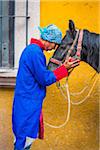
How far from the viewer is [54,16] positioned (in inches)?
147

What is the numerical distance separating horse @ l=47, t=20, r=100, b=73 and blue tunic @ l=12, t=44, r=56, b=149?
0.14m

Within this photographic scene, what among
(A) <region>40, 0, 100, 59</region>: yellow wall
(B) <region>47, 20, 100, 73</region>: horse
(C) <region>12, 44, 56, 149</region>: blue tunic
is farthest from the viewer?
(A) <region>40, 0, 100, 59</region>: yellow wall

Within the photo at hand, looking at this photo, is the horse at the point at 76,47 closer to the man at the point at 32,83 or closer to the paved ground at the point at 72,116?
the man at the point at 32,83

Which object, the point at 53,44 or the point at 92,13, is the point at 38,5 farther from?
the point at 53,44

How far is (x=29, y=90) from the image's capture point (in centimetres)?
292

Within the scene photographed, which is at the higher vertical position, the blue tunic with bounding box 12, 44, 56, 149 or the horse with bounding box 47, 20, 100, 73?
the horse with bounding box 47, 20, 100, 73

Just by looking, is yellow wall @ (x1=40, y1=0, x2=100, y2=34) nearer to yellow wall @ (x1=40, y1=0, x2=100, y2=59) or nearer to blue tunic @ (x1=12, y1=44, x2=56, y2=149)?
yellow wall @ (x1=40, y1=0, x2=100, y2=59)

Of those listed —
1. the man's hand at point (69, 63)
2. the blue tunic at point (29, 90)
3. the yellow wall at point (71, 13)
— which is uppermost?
the yellow wall at point (71, 13)

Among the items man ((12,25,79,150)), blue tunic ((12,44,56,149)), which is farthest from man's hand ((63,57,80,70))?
blue tunic ((12,44,56,149))

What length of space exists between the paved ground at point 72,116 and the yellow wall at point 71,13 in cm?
41

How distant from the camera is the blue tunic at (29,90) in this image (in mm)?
2871

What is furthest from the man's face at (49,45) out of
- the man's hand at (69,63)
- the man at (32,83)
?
the man's hand at (69,63)

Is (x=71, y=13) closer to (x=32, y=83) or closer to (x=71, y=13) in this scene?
(x=71, y=13)

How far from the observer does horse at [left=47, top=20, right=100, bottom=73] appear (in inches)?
117
